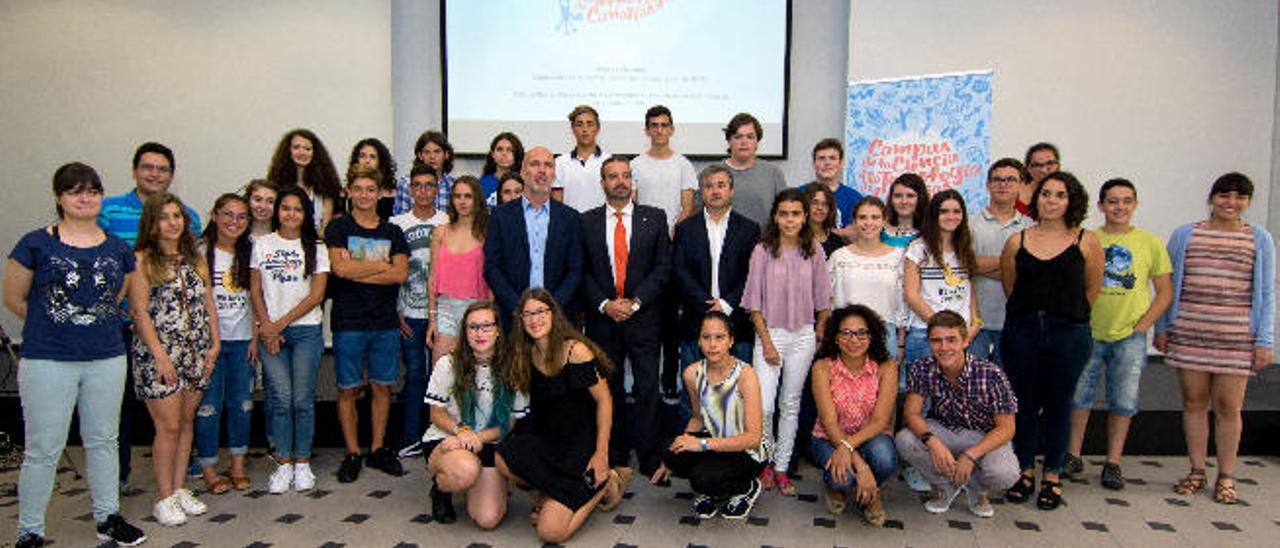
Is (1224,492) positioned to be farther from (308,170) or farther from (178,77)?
(178,77)

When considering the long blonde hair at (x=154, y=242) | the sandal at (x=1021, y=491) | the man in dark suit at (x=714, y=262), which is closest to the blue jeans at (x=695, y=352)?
the man in dark suit at (x=714, y=262)

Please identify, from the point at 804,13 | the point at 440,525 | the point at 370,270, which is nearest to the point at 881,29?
the point at 804,13

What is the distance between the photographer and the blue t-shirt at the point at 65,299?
8.67ft

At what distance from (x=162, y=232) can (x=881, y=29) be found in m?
4.82

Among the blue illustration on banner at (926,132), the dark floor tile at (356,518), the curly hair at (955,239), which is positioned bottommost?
the dark floor tile at (356,518)

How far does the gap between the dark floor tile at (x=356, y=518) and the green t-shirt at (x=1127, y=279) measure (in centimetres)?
328

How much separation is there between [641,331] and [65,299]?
2.21 meters

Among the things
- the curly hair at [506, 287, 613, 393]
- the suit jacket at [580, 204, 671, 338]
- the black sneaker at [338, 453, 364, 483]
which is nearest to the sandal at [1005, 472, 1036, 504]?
the suit jacket at [580, 204, 671, 338]

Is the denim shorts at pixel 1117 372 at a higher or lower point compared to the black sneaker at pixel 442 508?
higher

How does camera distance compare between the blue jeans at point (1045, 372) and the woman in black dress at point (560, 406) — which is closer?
the woman in black dress at point (560, 406)

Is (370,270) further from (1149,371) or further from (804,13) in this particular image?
(1149,371)

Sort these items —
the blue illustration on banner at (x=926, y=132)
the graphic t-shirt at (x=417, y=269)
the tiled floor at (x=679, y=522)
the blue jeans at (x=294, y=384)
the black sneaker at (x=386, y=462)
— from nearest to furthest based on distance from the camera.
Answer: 1. the tiled floor at (x=679, y=522)
2. the blue jeans at (x=294, y=384)
3. the black sneaker at (x=386, y=462)
4. the graphic t-shirt at (x=417, y=269)
5. the blue illustration on banner at (x=926, y=132)

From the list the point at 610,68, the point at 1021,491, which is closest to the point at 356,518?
the point at 1021,491

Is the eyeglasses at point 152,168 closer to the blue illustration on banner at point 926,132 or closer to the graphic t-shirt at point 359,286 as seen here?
the graphic t-shirt at point 359,286
